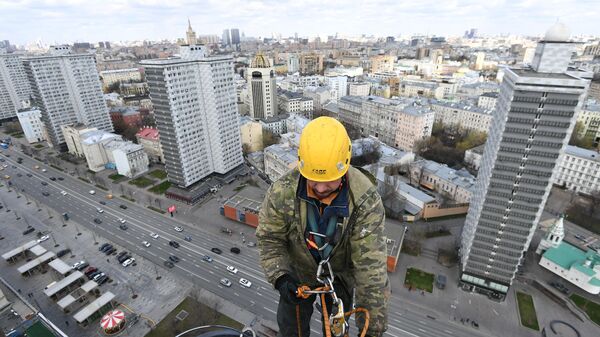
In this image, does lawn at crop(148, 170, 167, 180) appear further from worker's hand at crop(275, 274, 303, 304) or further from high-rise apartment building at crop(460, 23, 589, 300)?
worker's hand at crop(275, 274, 303, 304)

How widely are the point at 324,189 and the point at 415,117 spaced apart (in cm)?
6174

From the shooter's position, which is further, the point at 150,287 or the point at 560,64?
the point at 150,287

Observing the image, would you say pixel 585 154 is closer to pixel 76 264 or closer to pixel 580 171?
pixel 580 171

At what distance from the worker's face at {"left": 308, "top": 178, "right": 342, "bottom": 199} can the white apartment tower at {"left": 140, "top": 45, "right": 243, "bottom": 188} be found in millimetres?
40878

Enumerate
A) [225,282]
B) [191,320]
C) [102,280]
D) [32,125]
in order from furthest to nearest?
[32,125]
[102,280]
[225,282]
[191,320]

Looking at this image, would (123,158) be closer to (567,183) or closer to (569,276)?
(569,276)

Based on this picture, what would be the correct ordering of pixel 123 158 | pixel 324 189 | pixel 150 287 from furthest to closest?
1. pixel 123 158
2. pixel 150 287
3. pixel 324 189

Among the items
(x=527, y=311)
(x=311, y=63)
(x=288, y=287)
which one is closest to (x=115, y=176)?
(x=288, y=287)

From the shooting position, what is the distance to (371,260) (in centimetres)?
454

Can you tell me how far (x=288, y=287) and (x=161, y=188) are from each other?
1992 inches

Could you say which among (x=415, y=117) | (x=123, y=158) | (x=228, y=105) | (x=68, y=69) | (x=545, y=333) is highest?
(x=68, y=69)

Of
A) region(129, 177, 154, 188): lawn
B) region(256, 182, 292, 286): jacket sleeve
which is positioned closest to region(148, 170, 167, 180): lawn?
region(129, 177, 154, 188): lawn

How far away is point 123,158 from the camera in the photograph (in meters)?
53.0

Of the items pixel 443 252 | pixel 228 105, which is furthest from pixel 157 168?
pixel 443 252
